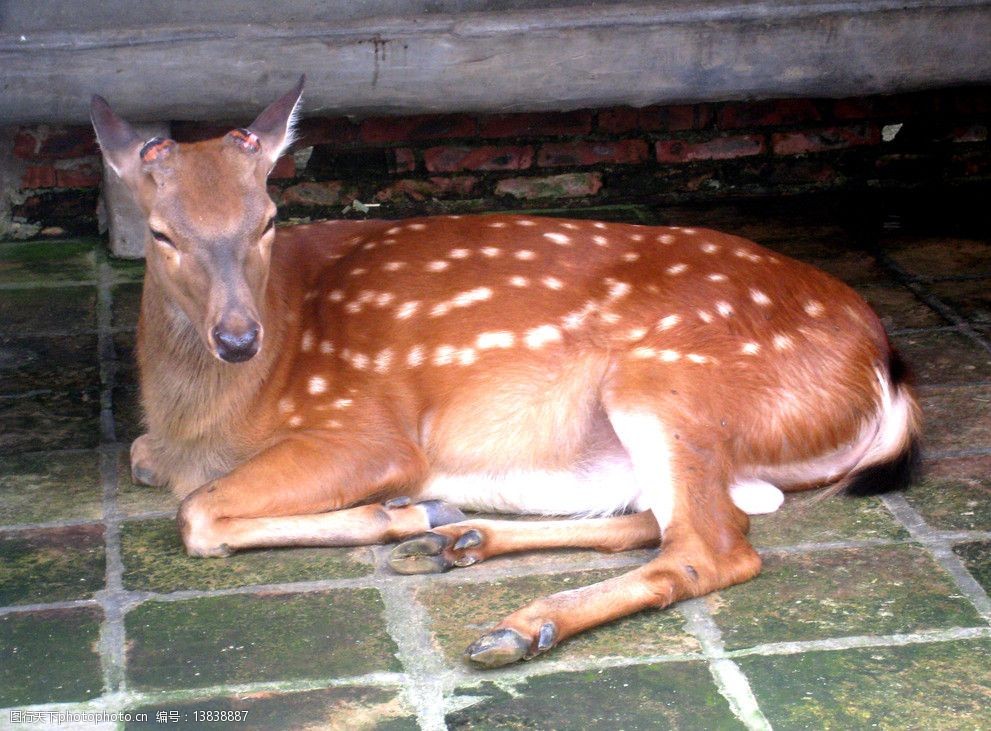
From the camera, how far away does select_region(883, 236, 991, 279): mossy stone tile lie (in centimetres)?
541

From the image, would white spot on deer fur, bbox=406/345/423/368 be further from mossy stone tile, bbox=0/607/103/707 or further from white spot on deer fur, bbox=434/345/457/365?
mossy stone tile, bbox=0/607/103/707

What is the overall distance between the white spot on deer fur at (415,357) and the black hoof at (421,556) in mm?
560

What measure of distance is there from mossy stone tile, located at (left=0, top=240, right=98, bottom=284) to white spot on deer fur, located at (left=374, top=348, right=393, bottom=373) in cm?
216

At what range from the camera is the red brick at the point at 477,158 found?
6215 millimetres

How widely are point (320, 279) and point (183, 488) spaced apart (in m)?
0.73

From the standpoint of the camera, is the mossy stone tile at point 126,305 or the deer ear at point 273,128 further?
the mossy stone tile at point 126,305

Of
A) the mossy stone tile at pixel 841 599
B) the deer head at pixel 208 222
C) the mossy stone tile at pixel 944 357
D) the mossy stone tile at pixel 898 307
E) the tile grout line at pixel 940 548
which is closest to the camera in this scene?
the mossy stone tile at pixel 841 599

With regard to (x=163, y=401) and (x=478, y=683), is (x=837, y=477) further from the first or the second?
(x=163, y=401)

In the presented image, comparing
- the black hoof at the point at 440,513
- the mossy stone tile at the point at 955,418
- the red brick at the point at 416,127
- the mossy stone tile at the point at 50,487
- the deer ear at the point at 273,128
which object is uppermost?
the deer ear at the point at 273,128

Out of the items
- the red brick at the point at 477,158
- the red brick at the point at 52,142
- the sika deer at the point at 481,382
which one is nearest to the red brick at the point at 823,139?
the red brick at the point at 477,158

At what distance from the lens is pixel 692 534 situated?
10.8ft

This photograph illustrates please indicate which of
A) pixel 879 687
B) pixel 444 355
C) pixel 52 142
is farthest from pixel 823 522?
pixel 52 142

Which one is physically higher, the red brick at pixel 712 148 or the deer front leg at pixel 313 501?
the red brick at pixel 712 148

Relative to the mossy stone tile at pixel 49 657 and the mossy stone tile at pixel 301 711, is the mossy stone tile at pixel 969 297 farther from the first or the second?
the mossy stone tile at pixel 49 657
